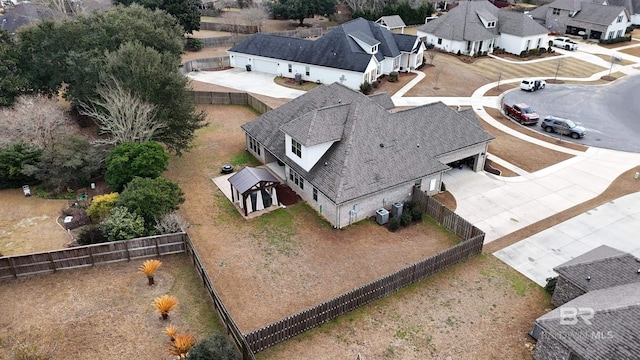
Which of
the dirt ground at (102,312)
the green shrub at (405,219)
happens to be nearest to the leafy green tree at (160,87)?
the dirt ground at (102,312)

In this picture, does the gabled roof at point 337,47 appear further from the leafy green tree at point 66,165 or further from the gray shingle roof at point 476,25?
the leafy green tree at point 66,165

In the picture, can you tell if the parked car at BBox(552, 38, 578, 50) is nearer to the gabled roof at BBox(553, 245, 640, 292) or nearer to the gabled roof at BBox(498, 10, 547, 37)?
the gabled roof at BBox(498, 10, 547, 37)

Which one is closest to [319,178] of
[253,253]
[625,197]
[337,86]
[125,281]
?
[253,253]

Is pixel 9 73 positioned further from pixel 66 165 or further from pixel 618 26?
pixel 618 26

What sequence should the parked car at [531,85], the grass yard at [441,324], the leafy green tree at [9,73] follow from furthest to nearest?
the parked car at [531,85], the leafy green tree at [9,73], the grass yard at [441,324]

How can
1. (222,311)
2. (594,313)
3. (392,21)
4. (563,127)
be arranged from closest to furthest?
1. (594,313)
2. (222,311)
3. (563,127)
4. (392,21)

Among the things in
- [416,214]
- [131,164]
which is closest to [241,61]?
[131,164]
